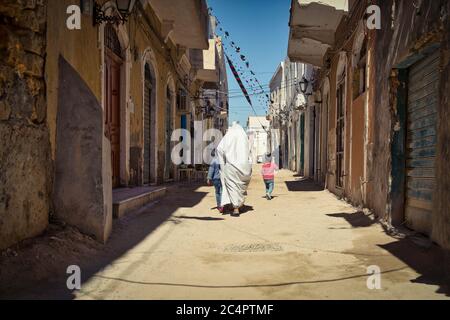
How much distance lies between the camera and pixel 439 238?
3.73 meters

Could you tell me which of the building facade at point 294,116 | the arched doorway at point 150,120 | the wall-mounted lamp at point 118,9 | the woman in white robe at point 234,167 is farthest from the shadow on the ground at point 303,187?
the wall-mounted lamp at point 118,9

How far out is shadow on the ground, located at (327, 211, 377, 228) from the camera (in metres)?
5.81

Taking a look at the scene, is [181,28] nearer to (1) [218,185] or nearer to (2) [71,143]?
(1) [218,185]

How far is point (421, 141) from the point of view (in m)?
4.82

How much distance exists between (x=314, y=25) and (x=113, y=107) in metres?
5.58

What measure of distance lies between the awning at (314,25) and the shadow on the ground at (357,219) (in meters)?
4.77

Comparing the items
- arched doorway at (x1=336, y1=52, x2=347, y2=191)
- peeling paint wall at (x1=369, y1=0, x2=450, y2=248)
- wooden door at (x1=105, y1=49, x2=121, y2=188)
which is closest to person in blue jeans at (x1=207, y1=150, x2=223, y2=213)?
wooden door at (x1=105, y1=49, x2=121, y2=188)

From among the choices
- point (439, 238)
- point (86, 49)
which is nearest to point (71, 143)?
point (86, 49)

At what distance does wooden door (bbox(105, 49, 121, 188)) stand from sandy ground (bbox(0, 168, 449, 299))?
2256mm

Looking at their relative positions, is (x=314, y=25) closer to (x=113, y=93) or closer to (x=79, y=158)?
(x=113, y=93)

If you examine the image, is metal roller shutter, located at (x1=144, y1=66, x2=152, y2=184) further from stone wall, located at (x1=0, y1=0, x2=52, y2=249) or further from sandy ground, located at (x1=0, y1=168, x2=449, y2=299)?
→ stone wall, located at (x1=0, y1=0, x2=52, y2=249)

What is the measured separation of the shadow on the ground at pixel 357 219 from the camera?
229 inches

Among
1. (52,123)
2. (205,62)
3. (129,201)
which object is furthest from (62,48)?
(205,62)
